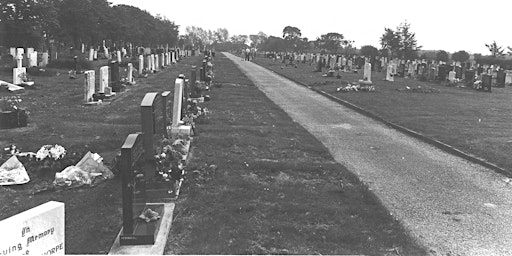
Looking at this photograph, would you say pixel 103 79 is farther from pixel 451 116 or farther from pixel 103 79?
pixel 451 116

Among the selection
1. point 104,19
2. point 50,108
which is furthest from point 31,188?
point 104,19

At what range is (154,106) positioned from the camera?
717cm

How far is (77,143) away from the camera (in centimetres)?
909

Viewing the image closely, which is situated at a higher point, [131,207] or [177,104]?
[177,104]

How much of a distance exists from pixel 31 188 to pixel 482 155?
7986 mm

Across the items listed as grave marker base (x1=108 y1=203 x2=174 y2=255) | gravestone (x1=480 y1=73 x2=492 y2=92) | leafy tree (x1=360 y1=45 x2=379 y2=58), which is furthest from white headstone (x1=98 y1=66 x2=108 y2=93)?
leafy tree (x1=360 y1=45 x2=379 y2=58)

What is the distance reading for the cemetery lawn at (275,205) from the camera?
4883mm

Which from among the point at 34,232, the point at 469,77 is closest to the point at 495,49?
the point at 469,77

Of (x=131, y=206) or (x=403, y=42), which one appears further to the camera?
(x=403, y=42)

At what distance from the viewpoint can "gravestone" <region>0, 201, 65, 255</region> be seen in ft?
9.25

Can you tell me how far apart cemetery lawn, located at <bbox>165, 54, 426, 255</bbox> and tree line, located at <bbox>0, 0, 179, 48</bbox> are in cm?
2070

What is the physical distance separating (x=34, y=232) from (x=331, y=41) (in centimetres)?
8410

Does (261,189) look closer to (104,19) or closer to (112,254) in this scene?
(112,254)

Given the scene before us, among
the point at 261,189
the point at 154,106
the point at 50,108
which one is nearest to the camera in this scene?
the point at 261,189
